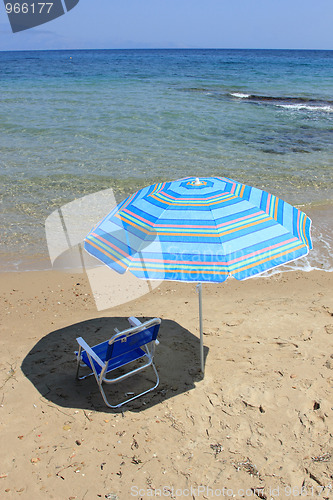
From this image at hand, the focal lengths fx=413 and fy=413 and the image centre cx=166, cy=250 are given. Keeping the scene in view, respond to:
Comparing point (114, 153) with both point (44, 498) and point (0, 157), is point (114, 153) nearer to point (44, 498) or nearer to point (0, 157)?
point (0, 157)

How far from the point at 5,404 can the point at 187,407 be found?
167cm

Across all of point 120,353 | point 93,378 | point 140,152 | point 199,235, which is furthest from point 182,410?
point 140,152

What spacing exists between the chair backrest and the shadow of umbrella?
0.50 meters

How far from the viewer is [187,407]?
3770mm

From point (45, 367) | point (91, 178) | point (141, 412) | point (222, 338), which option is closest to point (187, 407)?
point (141, 412)

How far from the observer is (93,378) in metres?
4.20

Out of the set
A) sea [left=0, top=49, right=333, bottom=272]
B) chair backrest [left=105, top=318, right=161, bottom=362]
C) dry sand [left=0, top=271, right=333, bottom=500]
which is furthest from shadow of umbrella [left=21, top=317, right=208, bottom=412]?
sea [left=0, top=49, right=333, bottom=272]

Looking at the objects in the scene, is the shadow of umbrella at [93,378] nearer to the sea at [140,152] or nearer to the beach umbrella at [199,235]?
the beach umbrella at [199,235]

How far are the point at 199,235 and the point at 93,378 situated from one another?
1930 millimetres

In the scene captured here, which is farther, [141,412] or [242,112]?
[242,112]

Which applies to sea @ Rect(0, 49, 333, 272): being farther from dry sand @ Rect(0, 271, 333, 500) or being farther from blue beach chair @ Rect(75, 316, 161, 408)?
blue beach chair @ Rect(75, 316, 161, 408)

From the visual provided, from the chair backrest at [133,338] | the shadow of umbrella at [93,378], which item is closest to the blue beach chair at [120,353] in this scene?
the chair backrest at [133,338]

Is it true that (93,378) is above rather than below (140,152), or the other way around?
above

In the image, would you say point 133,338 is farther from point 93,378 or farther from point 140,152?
point 140,152
